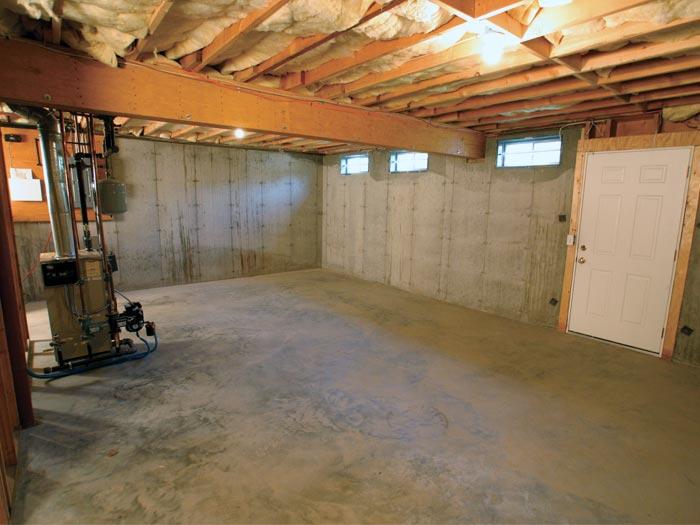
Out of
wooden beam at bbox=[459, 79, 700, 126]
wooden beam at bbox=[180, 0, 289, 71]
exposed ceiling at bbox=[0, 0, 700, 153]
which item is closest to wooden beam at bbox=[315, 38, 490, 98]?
exposed ceiling at bbox=[0, 0, 700, 153]

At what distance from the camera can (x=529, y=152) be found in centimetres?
470

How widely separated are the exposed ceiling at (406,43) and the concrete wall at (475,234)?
1431 millimetres

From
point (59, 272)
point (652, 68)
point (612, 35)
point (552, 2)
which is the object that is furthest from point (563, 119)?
point (59, 272)

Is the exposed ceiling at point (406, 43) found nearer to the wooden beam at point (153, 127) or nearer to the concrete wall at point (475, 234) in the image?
the concrete wall at point (475, 234)

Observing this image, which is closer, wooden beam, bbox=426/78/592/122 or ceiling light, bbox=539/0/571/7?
ceiling light, bbox=539/0/571/7

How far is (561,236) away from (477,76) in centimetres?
259

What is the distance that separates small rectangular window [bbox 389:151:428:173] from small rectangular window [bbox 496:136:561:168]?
126cm

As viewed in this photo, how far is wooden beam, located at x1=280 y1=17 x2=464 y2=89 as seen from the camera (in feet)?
6.93

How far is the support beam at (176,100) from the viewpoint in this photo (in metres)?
2.24

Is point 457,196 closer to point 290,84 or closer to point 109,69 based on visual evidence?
point 290,84

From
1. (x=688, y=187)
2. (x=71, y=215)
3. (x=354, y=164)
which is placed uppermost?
(x=354, y=164)

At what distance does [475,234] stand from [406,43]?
3500 mm

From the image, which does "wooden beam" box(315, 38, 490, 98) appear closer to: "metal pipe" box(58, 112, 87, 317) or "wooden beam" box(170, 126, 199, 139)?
"metal pipe" box(58, 112, 87, 317)

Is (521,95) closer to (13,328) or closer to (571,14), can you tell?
(571,14)
